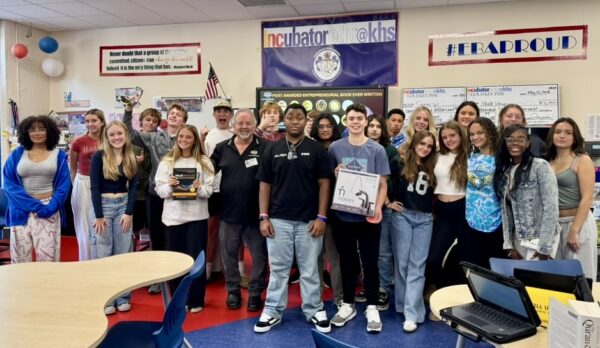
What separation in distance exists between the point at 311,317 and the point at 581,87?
4.46 m

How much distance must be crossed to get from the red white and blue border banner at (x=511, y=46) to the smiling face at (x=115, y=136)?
159 inches

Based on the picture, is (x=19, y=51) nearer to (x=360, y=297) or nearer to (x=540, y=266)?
(x=360, y=297)

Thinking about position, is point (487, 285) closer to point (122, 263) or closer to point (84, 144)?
point (122, 263)

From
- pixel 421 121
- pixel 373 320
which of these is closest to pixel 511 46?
pixel 421 121

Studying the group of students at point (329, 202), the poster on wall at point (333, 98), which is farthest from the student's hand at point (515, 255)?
the poster on wall at point (333, 98)

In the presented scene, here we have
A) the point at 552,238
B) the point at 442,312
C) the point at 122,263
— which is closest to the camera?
the point at 442,312

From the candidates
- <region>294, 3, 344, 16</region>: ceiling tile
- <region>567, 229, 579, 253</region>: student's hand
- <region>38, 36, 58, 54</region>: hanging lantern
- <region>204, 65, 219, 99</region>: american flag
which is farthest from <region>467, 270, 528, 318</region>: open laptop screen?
<region>38, 36, 58, 54</region>: hanging lantern

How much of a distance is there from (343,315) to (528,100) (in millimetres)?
3853

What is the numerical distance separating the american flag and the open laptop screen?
17.1ft

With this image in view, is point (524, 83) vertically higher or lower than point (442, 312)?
higher

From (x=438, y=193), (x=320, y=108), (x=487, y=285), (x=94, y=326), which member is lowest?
(x=94, y=326)

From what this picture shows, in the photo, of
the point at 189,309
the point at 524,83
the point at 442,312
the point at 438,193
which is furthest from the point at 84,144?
the point at 524,83

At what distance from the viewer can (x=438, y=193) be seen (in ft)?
10.2

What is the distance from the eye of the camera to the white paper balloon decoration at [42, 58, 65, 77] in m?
6.72
